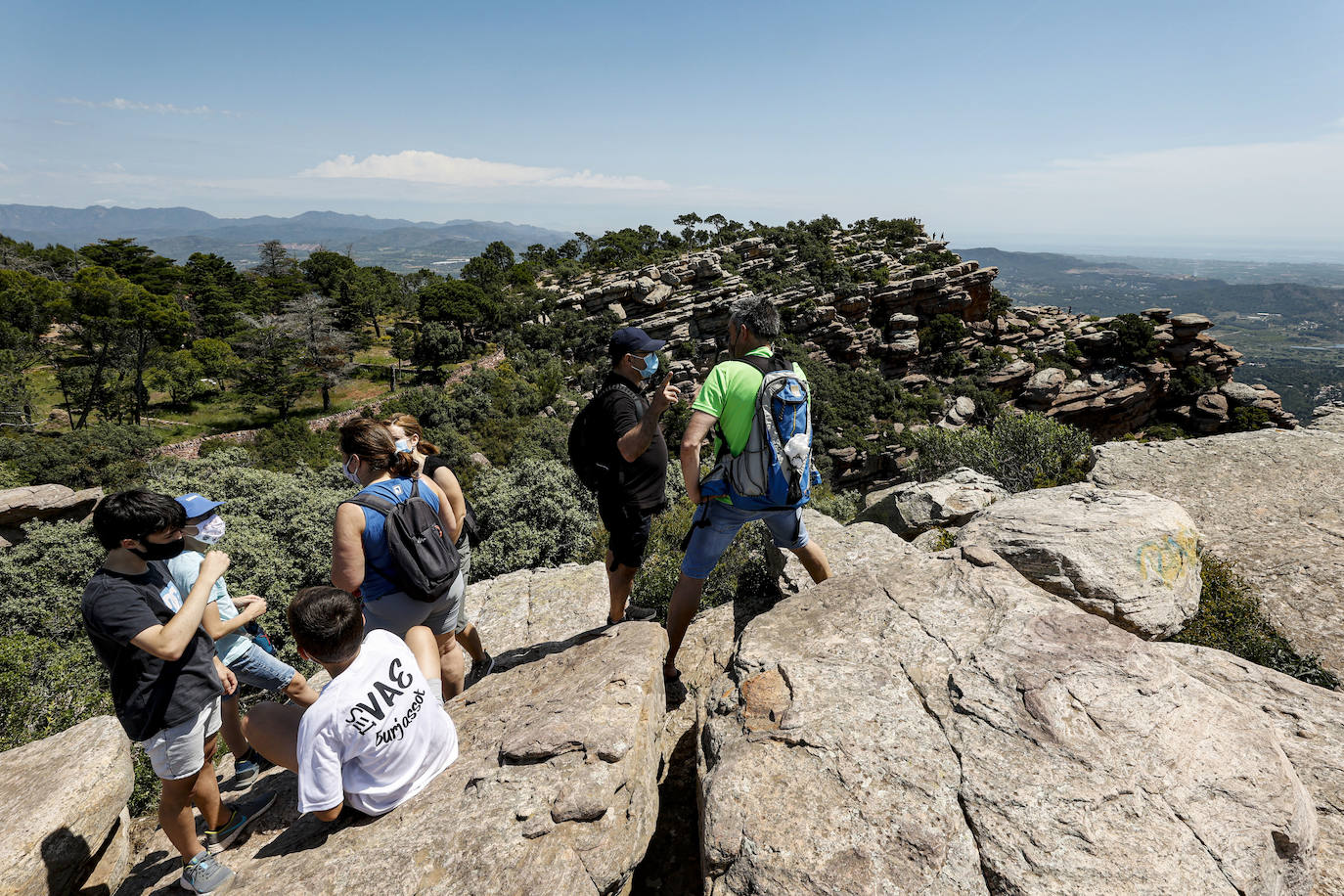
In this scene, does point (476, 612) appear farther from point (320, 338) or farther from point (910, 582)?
point (320, 338)

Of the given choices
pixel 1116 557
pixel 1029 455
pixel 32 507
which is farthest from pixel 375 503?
pixel 32 507

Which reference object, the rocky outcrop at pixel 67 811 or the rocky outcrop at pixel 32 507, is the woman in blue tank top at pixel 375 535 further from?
the rocky outcrop at pixel 32 507

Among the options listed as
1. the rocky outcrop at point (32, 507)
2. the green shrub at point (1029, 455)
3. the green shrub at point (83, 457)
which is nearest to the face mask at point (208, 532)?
the green shrub at point (1029, 455)

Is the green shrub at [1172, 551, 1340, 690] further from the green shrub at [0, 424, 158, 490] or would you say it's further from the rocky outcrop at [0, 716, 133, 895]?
the green shrub at [0, 424, 158, 490]

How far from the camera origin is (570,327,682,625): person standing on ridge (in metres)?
4.03

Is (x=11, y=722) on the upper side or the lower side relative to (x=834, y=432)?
upper

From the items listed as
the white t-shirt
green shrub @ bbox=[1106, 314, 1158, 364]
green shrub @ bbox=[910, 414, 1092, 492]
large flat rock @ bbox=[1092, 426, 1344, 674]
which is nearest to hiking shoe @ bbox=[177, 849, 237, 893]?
the white t-shirt

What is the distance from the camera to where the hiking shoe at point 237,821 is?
11.0 feet

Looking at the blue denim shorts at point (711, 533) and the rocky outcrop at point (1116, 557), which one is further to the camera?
the rocky outcrop at point (1116, 557)

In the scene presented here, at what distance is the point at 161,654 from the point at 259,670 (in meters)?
1.11

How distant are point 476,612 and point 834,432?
106 feet

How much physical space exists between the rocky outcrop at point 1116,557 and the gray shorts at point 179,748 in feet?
18.6

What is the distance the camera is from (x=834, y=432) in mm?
35938

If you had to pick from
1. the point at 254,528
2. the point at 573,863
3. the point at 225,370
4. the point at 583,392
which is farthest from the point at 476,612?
the point at 225,370
